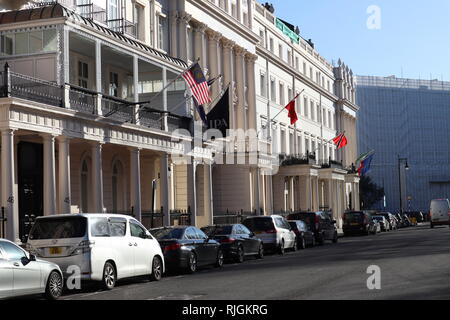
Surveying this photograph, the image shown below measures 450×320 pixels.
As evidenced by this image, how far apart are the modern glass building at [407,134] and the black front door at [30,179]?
10716cm

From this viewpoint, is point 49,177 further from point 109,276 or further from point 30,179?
point 109,276

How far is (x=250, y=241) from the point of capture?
28609mm

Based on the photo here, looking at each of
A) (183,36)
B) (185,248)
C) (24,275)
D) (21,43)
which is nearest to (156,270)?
(185,248)

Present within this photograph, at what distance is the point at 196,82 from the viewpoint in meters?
32.4

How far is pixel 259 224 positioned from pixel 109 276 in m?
14.7

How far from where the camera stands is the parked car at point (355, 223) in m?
52.7

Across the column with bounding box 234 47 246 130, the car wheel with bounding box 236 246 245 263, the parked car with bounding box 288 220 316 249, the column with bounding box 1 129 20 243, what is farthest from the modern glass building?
the column with bounding box 1 129 20 243

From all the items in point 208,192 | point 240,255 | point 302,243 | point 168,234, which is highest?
point 208,192

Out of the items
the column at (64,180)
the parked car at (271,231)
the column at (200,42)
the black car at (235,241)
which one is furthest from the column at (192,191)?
the column at (64,180)

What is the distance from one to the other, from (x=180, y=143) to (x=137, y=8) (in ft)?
26.2

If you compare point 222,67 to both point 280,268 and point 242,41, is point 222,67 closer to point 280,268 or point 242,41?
point 242,41

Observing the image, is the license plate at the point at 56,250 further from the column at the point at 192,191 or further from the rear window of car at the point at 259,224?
the column at the point at 192,191

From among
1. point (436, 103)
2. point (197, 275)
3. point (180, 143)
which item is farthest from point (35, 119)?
point (436, 103)

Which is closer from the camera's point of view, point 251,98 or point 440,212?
point 251,98
